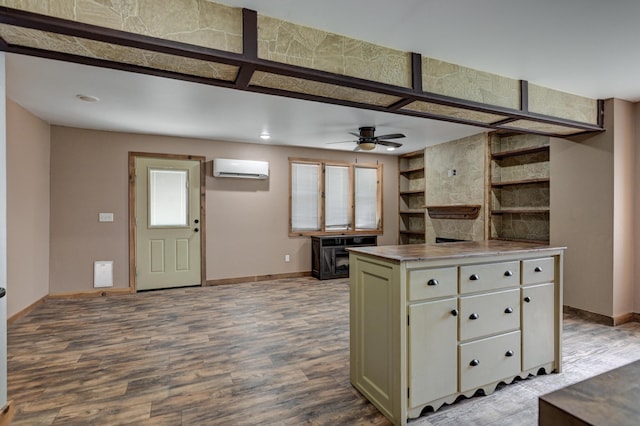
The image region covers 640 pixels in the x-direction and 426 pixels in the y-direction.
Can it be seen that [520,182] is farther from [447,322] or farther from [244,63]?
[244,63]

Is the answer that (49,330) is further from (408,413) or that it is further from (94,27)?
(408,413)

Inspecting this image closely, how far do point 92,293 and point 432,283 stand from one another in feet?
16.5

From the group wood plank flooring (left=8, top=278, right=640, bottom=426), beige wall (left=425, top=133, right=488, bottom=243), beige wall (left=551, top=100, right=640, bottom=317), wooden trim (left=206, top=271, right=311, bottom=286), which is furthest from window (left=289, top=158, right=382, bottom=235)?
beige wall (left=551, top=100, right=640, bottom=317)

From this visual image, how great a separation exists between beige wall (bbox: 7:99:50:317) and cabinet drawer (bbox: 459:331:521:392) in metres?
4.55

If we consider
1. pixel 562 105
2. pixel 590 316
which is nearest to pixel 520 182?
pixel 562 105

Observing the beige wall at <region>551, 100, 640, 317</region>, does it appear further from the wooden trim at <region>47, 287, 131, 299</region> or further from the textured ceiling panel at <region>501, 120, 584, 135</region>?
the wooden trim at <region>47, 287, 131, 299</region>

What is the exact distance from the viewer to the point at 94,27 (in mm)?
1564

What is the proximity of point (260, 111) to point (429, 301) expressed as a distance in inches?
120

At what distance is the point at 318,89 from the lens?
234 centimetres

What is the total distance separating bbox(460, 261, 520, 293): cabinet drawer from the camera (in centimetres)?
214

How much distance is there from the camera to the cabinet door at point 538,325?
242 centimetres

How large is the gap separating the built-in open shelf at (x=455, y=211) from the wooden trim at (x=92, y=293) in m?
5.38

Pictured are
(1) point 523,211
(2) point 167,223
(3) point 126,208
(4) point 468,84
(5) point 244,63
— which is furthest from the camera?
(2) point 167,223

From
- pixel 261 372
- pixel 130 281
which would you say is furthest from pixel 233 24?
pixel 130 281
